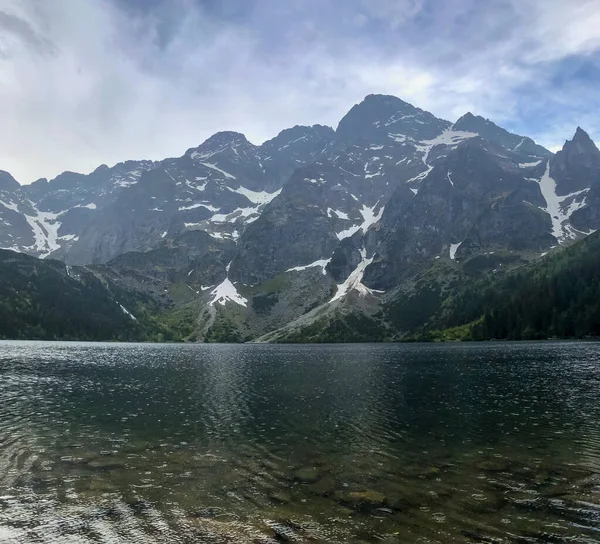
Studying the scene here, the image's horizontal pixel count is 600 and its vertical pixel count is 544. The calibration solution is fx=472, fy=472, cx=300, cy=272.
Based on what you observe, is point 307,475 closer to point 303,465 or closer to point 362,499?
point 303,465

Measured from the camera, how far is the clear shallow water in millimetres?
23312

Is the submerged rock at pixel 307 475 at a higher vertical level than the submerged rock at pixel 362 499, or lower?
lower

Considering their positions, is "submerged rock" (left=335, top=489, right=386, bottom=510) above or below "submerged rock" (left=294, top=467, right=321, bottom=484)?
above

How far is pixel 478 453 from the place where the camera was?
3750 cm

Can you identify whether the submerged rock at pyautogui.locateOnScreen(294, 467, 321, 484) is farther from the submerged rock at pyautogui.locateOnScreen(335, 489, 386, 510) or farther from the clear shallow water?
the submerged rock at pyautogui.locateOnScreen(335, 489, 386, 510)

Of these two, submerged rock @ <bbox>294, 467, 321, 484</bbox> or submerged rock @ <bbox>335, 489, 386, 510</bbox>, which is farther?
submerged rock @ <bbox>294, 467, 321, 484</bbox>

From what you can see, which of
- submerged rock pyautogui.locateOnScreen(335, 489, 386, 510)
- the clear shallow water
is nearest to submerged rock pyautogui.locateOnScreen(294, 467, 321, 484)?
the clear shallow water

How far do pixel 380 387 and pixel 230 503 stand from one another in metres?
55.4

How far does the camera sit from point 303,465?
34.8 meters

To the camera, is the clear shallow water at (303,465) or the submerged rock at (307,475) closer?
the clear shallow water at (303,465)

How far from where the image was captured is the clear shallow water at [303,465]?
23.3 metres

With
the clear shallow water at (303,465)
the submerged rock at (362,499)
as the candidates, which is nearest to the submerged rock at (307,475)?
the clear shallow water at (303,465)

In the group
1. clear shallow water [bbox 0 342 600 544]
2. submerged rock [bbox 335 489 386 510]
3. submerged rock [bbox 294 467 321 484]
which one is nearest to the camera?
clear shallow water [bbox 0 342 600 544]

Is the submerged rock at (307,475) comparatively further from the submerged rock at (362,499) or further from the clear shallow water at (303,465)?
the submerged rock at (362,499)
